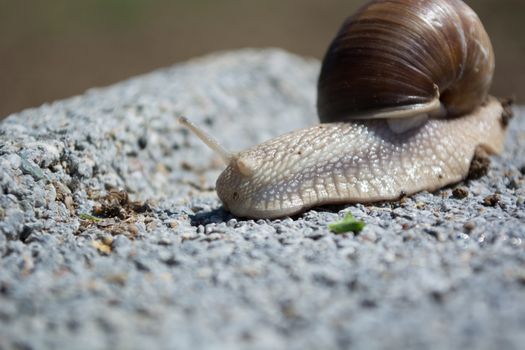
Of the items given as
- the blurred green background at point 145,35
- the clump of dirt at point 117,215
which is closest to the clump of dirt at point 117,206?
the clump of dirt at point 117,215

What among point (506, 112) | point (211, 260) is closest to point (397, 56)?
point (506, 112)

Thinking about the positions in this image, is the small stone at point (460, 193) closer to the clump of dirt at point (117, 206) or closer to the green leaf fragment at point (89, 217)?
the clump of dirt at point (117, 206)

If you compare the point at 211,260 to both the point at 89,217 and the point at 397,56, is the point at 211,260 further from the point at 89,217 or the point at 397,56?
the point at 397,56

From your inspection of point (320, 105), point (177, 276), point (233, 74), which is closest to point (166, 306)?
point (177, 276)

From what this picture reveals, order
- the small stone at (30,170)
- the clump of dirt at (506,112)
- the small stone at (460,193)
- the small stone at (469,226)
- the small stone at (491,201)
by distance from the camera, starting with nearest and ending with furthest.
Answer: the small stone at (469,226) < the small stone at (30,170) < the small stone at (491,201) < the small stone at (460,193) < the clump of dirt at (506,112)

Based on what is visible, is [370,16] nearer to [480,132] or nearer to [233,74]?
[480,132]
